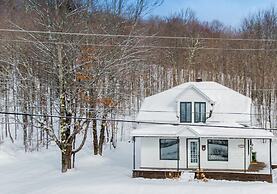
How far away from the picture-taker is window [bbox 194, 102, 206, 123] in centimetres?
2452

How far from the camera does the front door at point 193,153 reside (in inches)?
932

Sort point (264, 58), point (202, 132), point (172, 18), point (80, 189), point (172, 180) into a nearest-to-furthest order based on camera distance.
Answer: point (80, 189)
point (172, 180)
point (202, 132)
point (264, 58)
point (172, 18)

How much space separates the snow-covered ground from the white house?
155cm

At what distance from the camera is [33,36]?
79.4ft

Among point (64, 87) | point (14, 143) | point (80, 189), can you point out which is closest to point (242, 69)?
point (14, 143)

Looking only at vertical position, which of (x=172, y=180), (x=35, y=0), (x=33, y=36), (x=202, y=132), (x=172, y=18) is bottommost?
(x=172, y=180)

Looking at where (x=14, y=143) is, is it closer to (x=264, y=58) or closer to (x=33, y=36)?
Answer: (x=33, y=36)

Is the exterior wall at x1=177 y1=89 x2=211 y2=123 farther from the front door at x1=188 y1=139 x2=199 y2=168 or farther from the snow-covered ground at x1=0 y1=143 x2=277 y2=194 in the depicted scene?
the snow-covered ground at x1=0 y1=143 x2=277 y2=194

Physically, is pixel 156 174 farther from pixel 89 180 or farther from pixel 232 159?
pixel 232 159

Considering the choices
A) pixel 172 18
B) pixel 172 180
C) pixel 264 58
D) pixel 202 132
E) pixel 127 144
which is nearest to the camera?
pixel 172 180

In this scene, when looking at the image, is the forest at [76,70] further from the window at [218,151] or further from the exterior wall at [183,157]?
the window at [218,151]

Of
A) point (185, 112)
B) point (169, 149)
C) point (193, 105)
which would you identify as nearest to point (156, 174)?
point (169, 149)

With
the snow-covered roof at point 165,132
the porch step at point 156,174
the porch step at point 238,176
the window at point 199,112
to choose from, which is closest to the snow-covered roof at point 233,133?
the snow-covered roof at point 165,132

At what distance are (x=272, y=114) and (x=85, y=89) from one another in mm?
21083
